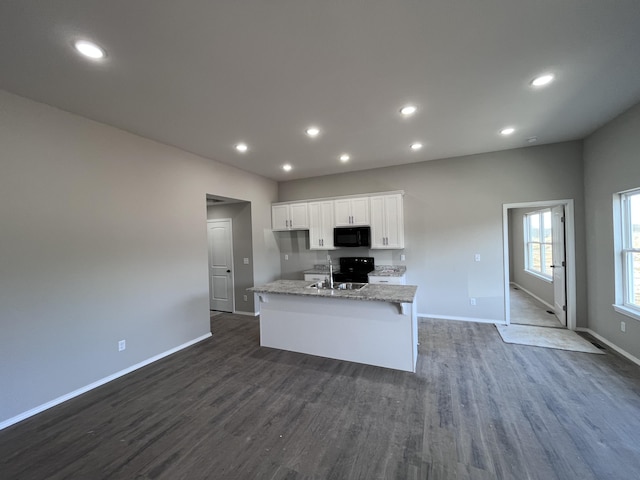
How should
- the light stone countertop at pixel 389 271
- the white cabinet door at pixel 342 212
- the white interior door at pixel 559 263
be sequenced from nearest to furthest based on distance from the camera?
the white interior door at pixel 559 263
the light stone countertop at pixel 389 271
the white cabinet door at pixel 342 212

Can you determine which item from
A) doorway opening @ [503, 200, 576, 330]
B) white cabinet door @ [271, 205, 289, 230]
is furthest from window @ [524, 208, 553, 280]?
white cabinet door @ [271, 205, 289, 230]

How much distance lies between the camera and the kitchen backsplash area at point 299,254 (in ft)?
18.3

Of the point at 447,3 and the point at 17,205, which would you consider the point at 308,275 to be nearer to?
the point at 17,205

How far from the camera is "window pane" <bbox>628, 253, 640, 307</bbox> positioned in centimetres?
306

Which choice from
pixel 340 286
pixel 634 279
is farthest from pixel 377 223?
pixel 634 279

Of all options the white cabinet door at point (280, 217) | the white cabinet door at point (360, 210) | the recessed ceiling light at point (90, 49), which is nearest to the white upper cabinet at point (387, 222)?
the white cabinet door at point (360, 210)

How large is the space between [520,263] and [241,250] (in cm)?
758

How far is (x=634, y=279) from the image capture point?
3.12m

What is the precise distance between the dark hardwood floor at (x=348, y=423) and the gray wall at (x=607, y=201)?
1.55 ft

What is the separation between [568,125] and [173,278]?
5.76 m

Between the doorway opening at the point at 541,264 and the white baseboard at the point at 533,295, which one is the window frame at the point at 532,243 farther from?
the white baseboard at the point at 533,295

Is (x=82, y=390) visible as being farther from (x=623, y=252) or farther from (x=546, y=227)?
(x=546, y=227)

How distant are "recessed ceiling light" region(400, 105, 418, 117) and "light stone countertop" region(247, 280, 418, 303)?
80.1 inches

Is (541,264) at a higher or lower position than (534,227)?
lower
